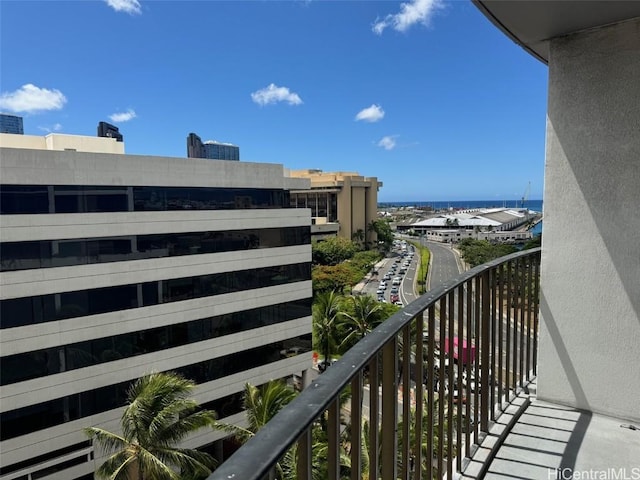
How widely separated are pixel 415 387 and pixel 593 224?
52.4 inches

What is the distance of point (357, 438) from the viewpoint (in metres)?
0.87

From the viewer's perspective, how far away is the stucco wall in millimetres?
1955

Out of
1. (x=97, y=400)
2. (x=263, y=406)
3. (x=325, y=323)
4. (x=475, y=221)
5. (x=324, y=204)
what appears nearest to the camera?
(x=263, y=406)

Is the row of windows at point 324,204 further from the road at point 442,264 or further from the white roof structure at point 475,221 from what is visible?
the white roof structure at point 475,221

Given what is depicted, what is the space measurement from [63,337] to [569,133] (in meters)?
12.3

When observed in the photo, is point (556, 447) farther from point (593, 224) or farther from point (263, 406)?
point (263, 406)

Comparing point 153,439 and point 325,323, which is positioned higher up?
point 325,323

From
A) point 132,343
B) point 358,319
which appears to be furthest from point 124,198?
point 358,319

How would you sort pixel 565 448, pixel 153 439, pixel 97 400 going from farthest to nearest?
pixel 97 400
pixel 153 439
pixel 565 448

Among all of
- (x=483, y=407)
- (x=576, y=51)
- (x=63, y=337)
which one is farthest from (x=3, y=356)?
(x=576, y=51)

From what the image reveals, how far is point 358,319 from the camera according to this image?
14211mm

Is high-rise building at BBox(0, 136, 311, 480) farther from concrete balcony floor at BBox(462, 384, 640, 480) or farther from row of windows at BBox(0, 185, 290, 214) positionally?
concrete balcony floor at BBox(462, 384, 640, 480)

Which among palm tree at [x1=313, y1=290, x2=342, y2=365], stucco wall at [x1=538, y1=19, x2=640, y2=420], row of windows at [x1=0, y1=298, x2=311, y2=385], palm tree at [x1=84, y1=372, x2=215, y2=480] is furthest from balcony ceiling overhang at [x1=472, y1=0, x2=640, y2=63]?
palm tree at [x1=313, y1=290, x2=342, y2=365]

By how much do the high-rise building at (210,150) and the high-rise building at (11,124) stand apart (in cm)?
835
